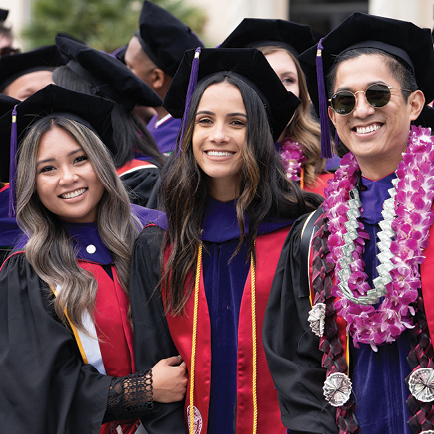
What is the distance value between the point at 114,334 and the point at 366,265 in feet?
4.09

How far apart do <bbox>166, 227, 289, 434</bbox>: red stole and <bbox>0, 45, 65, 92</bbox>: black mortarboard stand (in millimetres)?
2637

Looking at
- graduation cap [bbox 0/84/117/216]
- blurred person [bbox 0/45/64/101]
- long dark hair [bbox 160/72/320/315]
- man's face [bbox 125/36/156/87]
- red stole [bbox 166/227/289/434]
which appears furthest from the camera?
man's face [bbox 125/36/156/87]

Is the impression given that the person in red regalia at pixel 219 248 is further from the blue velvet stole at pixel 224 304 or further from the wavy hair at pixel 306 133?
the wavy hair at pixel 306 133

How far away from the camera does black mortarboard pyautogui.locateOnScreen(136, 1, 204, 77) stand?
4734 millimetres

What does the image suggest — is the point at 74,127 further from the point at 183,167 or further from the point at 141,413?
the point at 141,413

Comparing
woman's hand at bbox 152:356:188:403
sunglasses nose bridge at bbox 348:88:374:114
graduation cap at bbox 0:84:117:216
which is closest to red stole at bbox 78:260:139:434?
woman's hand at bbox 152:356:188:403

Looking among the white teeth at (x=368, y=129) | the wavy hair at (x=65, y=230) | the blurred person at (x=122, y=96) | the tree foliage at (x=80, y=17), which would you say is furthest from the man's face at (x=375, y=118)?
the tree foliage at (x=80, y=17)

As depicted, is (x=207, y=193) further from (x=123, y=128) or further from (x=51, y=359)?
(x=123, y=128)

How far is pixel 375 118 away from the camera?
2.23m

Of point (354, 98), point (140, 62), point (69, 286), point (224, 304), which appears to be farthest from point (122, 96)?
point (354, 98)

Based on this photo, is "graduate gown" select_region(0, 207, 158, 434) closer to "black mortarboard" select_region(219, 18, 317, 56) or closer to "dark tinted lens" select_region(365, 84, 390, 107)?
"dark tinted lens" select_region(365, 84, 390, 107)

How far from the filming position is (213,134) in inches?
107

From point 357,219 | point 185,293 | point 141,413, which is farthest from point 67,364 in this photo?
point 357,219

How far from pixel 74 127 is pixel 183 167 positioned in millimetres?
632
